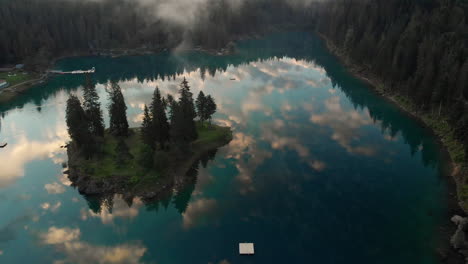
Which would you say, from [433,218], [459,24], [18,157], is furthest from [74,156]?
[459,24]

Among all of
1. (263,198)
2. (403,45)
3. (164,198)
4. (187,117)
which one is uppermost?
(403,45)

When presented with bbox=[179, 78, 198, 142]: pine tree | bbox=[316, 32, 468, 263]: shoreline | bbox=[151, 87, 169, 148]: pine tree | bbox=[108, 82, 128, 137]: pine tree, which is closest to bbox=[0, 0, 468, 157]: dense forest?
bbox=[316, 32, 468, 263]: shoreline

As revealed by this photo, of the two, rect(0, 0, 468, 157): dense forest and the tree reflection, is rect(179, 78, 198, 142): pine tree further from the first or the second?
rect(0, 0, 468, 157): dense forest

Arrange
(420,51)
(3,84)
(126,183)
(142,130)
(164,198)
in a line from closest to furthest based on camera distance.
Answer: (164,198), (126,183), (142,130), (420,51), (3,84)

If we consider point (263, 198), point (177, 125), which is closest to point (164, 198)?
point (177, 125)

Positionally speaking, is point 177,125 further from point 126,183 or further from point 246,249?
point 246,249
